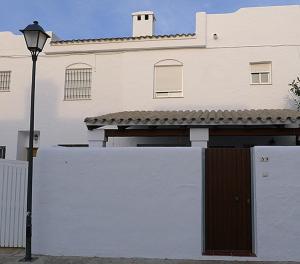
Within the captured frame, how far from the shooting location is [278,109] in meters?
14.3

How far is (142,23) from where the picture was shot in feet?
56.4

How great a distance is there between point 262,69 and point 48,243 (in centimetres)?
A: 937

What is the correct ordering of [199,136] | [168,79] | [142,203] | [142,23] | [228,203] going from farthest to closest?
1. [142,23]
2. [168,79]
3. [199,136]
4. [142,203]
5. [228,203]

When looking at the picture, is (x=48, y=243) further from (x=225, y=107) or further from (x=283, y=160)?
(x=225, y=107)

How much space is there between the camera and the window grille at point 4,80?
637 inches

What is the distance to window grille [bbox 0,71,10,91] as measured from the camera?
16188mm

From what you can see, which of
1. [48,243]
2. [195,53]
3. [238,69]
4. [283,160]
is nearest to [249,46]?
[238,69]

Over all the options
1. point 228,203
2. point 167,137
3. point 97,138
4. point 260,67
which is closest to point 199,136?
point 167,137

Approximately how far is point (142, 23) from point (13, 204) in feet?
32.7

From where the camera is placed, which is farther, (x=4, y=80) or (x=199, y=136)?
(x=4, y=80)

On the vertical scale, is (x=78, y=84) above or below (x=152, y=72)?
below

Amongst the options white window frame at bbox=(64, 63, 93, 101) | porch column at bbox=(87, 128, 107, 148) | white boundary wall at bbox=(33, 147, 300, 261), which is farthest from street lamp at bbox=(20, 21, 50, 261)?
white window frame at bbox=(64, 63, 93, 101)

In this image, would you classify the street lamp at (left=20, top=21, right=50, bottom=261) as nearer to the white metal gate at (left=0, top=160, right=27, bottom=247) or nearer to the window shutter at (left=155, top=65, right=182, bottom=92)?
the white metal gate at (left=0, top=160, right=27, bottom=247)

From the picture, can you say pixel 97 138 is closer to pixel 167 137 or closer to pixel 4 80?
pixel 167 137
